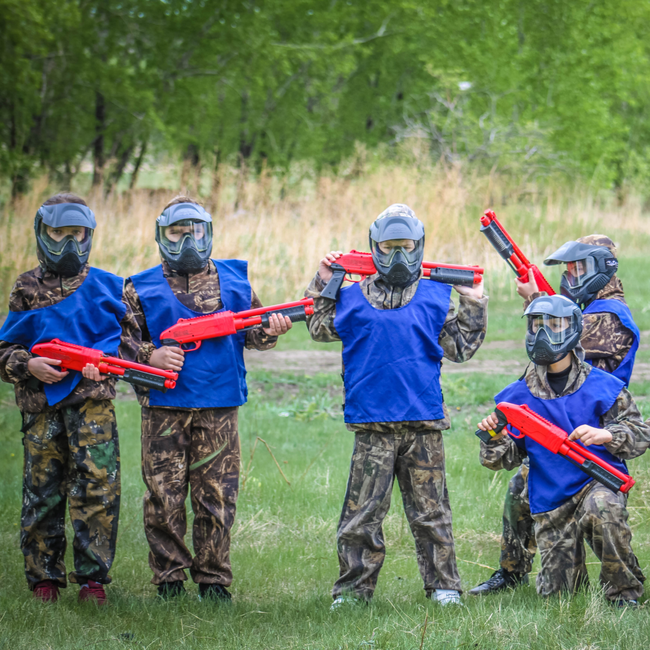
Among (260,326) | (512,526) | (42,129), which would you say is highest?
(42,129)

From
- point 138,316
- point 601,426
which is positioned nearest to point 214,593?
point 138,316

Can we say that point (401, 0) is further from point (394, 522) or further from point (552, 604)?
point (552, 604)

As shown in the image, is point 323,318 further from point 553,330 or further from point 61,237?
point 61,237

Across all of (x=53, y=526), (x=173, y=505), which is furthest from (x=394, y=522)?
(x=53, y=526)

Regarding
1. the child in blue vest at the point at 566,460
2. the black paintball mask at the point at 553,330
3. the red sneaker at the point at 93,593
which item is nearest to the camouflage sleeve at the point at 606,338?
the child in blue vest at the point at 566,460

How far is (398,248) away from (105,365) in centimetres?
182

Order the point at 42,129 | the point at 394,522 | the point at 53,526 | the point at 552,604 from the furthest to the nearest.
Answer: the point at 42,129, the point at 394,522, the point at 53,526, the point at 552,604

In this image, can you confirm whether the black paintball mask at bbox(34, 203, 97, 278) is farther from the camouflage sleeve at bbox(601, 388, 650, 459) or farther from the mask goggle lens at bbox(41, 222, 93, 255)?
the camouflage sleeve at bbox(601, 388, 650, 459)

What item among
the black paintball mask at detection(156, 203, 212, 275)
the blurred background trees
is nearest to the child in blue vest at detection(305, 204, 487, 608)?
the black paintball mask at detection(156, 203, 212, 275)

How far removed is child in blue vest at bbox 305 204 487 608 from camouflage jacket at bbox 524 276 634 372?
824 millimetres

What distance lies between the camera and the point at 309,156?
27078 mm

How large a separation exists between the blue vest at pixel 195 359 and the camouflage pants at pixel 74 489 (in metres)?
0.41

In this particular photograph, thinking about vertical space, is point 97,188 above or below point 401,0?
below

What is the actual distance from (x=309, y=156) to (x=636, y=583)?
2385cm
